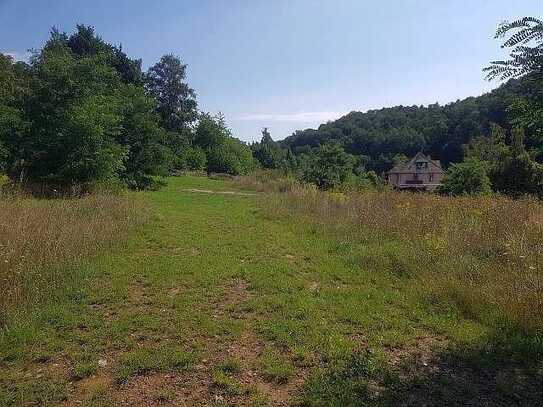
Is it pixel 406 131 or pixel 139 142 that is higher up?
pixel 406 131

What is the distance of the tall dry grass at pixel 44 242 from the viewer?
16.2 ft

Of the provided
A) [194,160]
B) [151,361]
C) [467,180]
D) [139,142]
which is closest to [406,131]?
[194,160]

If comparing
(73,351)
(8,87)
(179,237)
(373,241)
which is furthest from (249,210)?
(8,87)

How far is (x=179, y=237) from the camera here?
8914 mm

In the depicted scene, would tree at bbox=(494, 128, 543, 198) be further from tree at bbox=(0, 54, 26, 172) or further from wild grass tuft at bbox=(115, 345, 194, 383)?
wild grass tuft at bbox=(115, 345, 194, 383)

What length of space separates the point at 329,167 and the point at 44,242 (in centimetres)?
2474

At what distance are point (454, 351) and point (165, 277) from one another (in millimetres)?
3954

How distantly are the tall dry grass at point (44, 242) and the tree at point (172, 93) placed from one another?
118ft

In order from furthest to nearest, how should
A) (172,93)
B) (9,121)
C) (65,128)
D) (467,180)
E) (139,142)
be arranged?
(172,93), (467,180), (139,142), (9,121), (65,128)

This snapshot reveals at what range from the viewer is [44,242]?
20.2 ft

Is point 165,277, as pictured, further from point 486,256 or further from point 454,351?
point 486,256

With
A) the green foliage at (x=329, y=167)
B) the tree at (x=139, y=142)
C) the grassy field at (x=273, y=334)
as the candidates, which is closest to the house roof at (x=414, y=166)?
the green foliage at (x=329, y=167)

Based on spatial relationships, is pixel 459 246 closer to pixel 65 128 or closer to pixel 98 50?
pixel 65 128

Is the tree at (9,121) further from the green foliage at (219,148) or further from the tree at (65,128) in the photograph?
the green foliage at (219,148)
